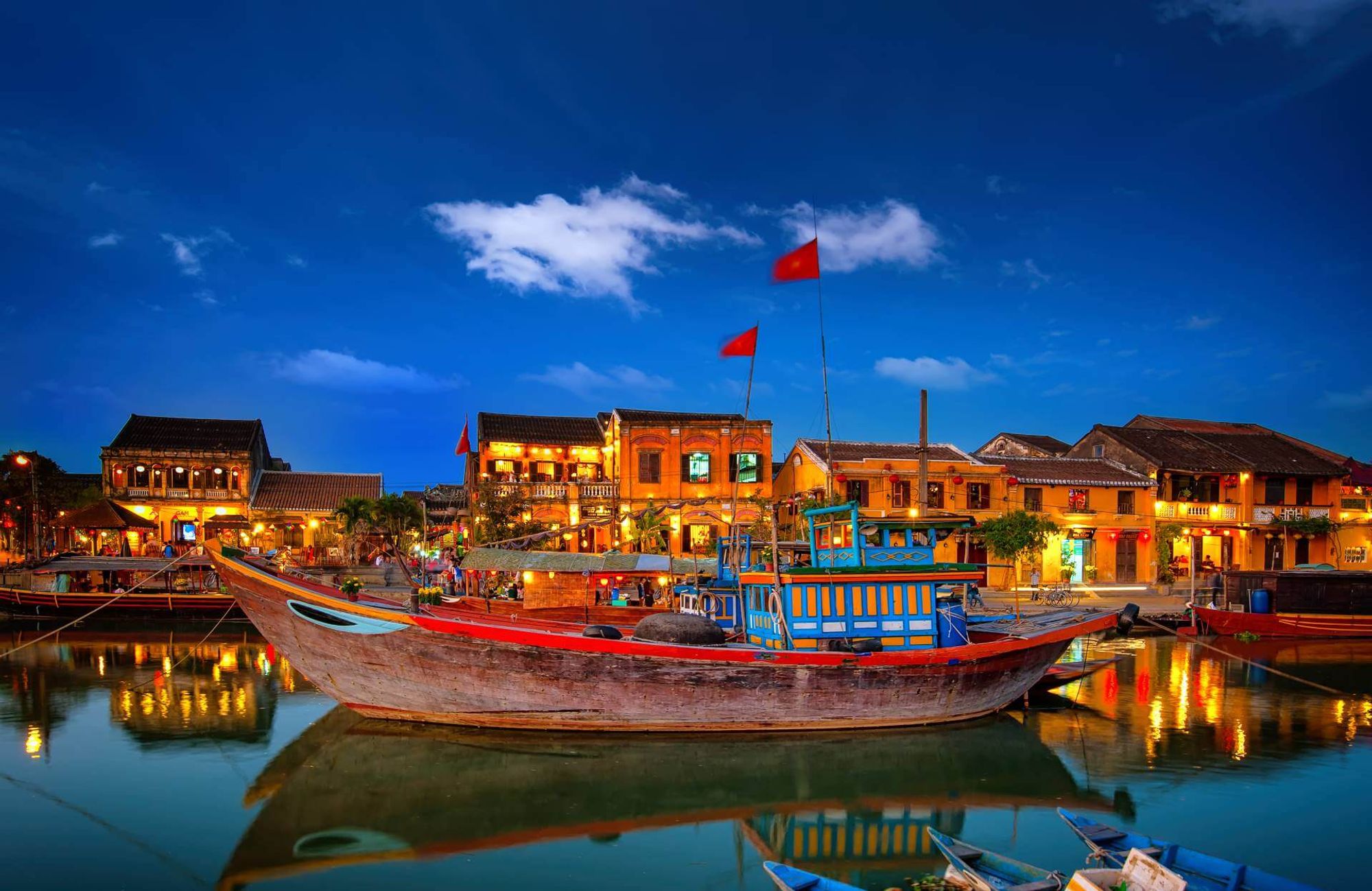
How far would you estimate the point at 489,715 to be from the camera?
13.4 m

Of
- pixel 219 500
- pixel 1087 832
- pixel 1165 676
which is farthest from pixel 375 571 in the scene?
pixel 1087 832

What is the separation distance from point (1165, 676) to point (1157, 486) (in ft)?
57.1

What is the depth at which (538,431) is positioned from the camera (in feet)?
127

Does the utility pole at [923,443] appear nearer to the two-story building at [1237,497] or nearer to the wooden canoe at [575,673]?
the wooden canoe at [575,673]

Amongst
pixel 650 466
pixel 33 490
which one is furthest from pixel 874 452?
pixel 33 490

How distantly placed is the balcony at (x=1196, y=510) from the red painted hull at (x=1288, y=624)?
31.0ft

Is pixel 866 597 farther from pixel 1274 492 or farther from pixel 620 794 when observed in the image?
pixel 1274 492

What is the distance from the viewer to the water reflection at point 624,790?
9883 millimetres

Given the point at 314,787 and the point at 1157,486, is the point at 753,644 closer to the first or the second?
the point at 314,787

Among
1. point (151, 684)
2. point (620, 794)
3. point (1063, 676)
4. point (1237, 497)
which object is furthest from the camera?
point (1237, 497)

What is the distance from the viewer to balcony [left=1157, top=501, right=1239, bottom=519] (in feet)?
113

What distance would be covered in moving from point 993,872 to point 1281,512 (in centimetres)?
3603

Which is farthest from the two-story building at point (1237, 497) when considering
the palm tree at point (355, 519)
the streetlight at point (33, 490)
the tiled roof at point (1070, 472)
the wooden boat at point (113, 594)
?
the streetlight at point (33, 490)

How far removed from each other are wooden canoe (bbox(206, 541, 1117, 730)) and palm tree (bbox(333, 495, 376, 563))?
23.8 metres
